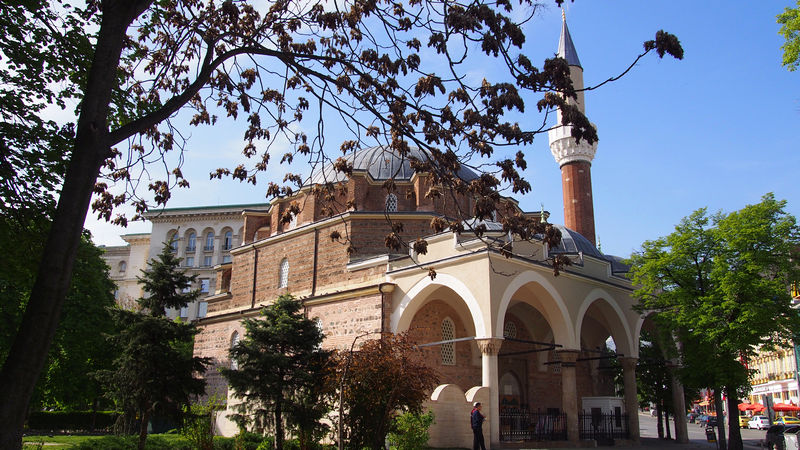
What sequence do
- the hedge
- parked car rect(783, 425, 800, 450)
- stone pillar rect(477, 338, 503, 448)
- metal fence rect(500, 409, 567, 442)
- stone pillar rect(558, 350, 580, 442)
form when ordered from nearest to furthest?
1. stone pillar rect(477, 338, 503, 448)
2. parked car rect(783, 425, 800, 450)
3. metal fence rect(500, 409, 567, 442)
4. stone pillar rect(558, 350, 580, 442)
5. the hedge

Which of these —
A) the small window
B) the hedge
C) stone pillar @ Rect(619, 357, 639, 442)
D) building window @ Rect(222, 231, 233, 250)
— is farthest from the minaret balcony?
the small window

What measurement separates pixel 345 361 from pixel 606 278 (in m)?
11.4

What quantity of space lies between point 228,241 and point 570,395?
114 ft

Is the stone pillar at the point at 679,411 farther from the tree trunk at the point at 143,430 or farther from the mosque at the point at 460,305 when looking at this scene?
the tree trunk at the point at 143,430

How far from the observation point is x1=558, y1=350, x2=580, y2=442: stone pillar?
16.2 m

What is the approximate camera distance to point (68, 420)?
26.0 metres

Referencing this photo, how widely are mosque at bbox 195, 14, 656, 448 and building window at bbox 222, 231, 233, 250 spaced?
20620 millimetres

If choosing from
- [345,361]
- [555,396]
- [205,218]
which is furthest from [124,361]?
[205,218]

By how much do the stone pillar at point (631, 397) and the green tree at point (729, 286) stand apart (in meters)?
2.58

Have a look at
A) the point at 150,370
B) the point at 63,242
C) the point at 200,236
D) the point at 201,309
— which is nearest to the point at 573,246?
the point at 150,370

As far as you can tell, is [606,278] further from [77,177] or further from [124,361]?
[77,177]

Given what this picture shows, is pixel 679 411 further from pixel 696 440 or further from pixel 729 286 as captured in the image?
pixel 729 286

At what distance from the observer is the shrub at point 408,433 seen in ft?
37.9

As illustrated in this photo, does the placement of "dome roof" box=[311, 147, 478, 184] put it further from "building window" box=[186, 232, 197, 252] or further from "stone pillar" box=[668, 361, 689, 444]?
"building window" box=[186, 232, 197, 252]
